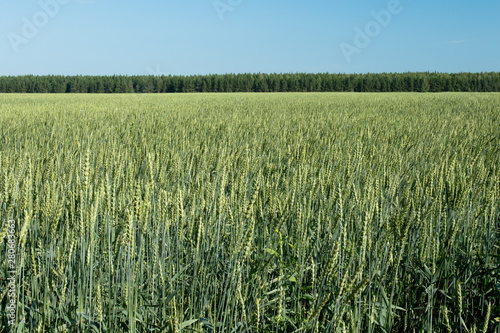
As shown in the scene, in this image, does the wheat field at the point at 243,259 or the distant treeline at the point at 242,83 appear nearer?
the wheat field at the point at 243,259

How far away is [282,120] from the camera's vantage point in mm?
7172

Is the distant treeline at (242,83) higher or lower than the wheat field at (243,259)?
higher

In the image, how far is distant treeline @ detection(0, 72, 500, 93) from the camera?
172ft

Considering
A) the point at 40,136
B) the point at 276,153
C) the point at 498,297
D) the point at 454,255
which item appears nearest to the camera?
the point at 498,297

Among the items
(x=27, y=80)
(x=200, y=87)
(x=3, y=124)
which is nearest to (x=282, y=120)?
(x=3, y=124)

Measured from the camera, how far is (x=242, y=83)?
59781 millimetres

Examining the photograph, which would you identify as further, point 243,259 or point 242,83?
point 242,83

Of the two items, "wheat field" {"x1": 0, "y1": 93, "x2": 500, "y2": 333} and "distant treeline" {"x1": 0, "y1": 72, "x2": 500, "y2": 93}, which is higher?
"distant treeline" {"x1": 0, "y1": 72, "x2": 500, "y2": 93}

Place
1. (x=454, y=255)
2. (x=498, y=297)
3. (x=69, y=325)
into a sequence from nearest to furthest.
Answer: (x=69, y=325)
(x=498, y=297)
(x=454, y=255)

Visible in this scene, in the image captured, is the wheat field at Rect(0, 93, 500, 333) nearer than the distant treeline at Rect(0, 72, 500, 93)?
Yes

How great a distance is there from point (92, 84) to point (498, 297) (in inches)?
2589

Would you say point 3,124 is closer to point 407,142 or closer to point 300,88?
point 407,142

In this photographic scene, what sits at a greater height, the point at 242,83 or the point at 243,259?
the point at 242,83

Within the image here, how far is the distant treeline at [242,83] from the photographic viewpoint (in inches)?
2068
